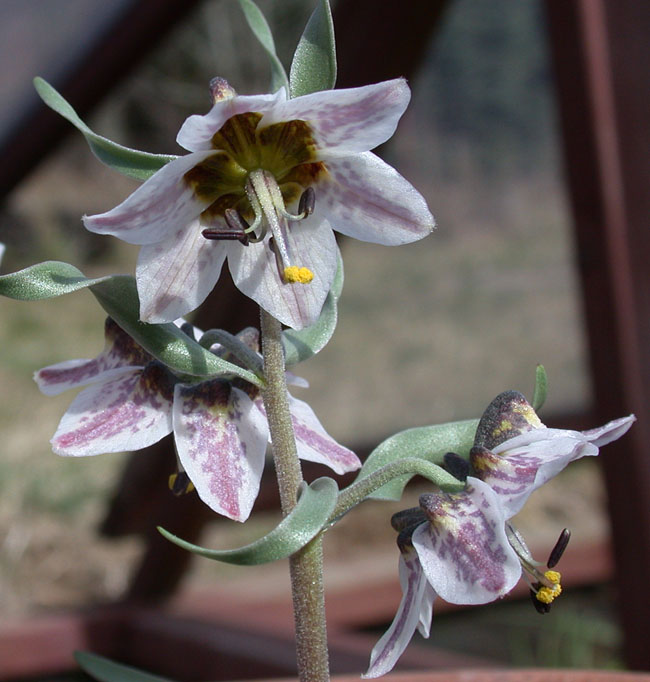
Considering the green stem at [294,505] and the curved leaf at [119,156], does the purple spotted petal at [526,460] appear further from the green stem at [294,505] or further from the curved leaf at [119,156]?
the curved leaf at [119,156]

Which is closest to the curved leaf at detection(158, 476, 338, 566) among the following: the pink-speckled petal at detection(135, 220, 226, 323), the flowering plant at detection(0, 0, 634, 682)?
the flowering plant at detection(0, 0, 634, 682)

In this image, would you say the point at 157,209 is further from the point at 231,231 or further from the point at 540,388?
the point at 540,388

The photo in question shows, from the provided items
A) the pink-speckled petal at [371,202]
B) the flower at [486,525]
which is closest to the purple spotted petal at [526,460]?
→ the flower at [486,525]

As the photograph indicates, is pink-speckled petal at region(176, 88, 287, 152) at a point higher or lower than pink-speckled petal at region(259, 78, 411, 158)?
higher

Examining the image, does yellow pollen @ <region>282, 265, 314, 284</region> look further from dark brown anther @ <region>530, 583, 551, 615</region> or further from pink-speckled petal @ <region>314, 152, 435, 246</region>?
dark brown anther @ <region>530, 583, 551, 615</region>

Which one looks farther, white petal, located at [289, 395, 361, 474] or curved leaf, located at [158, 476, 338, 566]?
white petal, located at [289, 395, 361, 474]

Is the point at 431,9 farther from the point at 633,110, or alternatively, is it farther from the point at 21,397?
the point at 21,397
